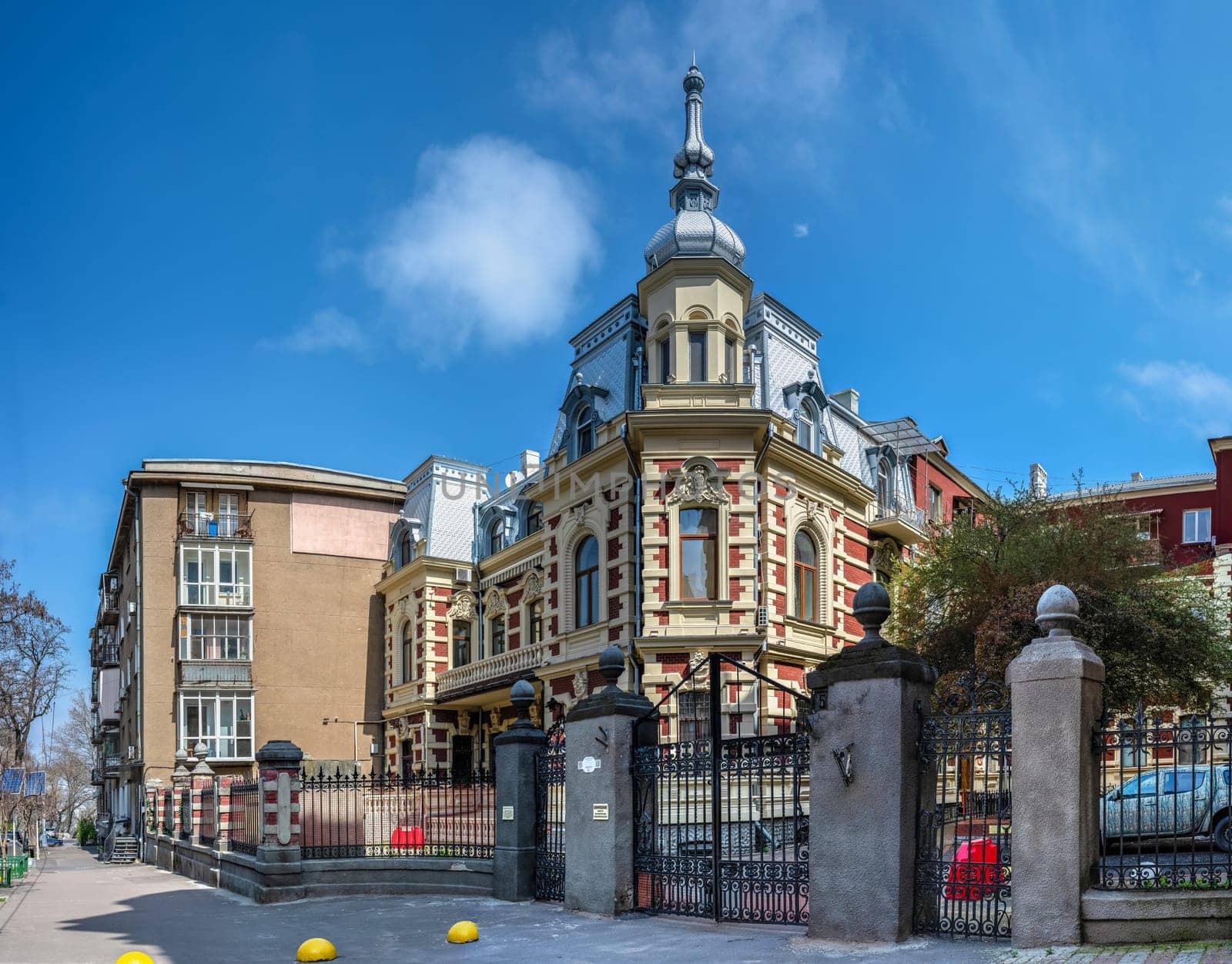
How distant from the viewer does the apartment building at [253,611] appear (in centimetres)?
3916

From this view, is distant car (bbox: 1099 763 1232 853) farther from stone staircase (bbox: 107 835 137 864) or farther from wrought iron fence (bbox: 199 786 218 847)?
stone staircase (bbox: 107 835 137 864)

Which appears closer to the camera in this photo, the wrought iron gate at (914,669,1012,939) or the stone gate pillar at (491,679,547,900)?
the wrought iron gate at (914,669,1012,939)

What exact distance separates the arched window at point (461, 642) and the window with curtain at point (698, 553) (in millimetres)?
14297

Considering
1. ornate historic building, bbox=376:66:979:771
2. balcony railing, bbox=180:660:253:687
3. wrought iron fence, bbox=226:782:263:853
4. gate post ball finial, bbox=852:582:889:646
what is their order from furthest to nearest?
balcony railing, bbox=180:660:253:687 < ornate historic building, bbox=376:66:979:771 < wrought iron fence, bbox=226:782:263:853 < gate post ball finial, bbox=852:582:889:646

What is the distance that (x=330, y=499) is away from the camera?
1665 inches

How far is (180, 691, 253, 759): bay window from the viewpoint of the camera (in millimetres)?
38719

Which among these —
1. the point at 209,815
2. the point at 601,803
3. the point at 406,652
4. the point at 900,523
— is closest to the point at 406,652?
the point at 406,652

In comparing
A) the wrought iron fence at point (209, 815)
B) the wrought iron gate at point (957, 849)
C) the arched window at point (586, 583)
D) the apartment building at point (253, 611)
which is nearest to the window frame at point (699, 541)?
the arched window at point (586, 583)

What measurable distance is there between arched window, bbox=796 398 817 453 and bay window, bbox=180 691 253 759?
22.9m

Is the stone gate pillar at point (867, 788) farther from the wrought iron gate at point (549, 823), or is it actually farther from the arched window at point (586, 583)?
the arched window at point (586, 583)

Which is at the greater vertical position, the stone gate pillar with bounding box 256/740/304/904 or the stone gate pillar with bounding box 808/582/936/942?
the stone gate pillar with bounding box 808/582/936/942

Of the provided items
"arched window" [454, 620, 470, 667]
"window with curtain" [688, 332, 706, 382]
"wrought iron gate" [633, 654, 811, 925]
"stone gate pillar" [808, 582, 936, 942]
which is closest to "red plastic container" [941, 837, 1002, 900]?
"stone gate pillar" [808, 582, 936, 942]

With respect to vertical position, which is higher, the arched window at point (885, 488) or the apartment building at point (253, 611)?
the arched window at point (885, 488)

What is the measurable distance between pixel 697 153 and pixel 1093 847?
880 inches
